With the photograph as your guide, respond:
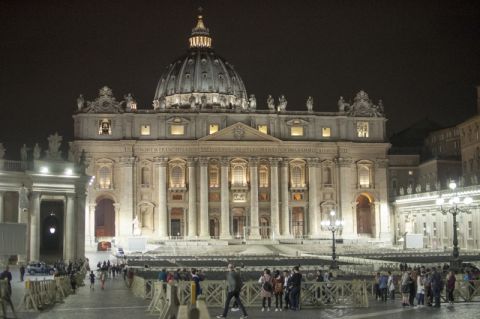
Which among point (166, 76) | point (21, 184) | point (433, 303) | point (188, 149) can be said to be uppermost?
point (166, 76)

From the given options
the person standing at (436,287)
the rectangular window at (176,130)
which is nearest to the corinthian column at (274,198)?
the rectangular window at (176,130)

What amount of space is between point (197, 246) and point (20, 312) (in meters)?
60.9

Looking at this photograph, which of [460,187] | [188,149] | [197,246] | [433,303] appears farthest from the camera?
[188,149]

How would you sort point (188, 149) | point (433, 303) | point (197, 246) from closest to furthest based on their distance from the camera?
point (433, 303) → point (197, 246) → point (188, 149)

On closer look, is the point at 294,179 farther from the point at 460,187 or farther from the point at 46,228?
the point at 46,228

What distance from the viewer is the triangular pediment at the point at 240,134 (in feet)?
333

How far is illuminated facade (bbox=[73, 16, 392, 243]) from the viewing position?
100375 mm

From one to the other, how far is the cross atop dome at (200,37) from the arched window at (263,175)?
4178 centimetres

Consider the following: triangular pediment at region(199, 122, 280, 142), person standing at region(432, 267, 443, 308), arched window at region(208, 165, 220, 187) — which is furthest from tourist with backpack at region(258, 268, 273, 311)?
arched window at region(208, 165, 220, 187)

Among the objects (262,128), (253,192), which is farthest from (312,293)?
(262,128)

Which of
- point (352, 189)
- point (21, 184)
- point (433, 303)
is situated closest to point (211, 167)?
point (352, 189)

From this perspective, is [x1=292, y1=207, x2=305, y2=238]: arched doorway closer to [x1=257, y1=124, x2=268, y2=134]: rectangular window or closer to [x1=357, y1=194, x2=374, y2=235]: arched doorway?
[x1=357, y1=194, x2=374, y2=235]: arched doorway

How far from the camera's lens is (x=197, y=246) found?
3484 inches

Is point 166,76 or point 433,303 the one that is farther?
point 166,76
